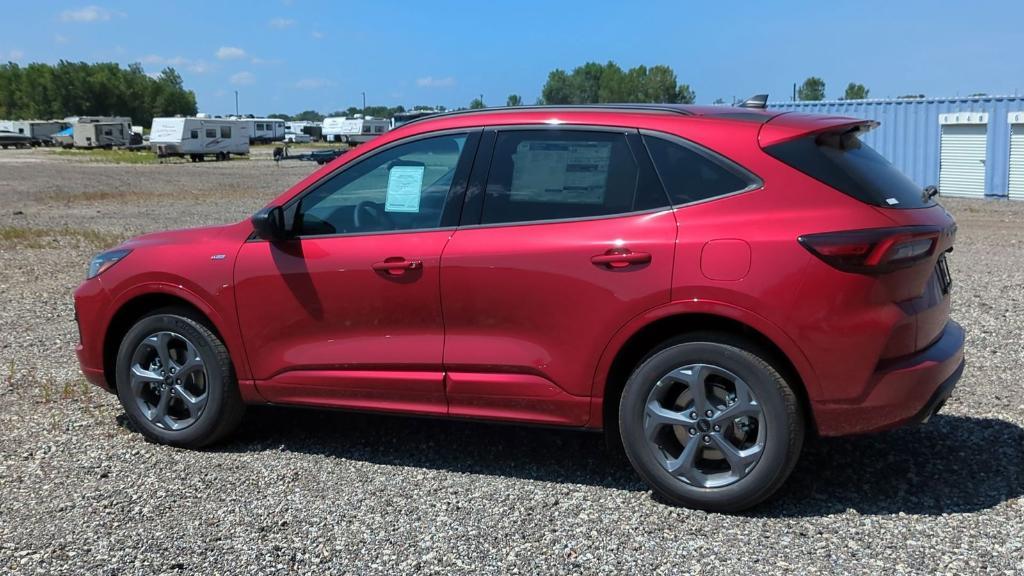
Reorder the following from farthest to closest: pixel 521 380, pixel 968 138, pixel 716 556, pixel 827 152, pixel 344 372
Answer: pixel 968 138
pixel 344 372
pixel 521 380
pixel 827 152
pixel 716 556

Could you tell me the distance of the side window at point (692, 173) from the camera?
408cm

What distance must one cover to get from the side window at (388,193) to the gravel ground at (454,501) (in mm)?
1287

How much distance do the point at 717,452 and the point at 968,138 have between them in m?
Answer: 27.0

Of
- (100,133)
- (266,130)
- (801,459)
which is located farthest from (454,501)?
(266,130)

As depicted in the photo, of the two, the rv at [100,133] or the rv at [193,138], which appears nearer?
the rv at [193,138]

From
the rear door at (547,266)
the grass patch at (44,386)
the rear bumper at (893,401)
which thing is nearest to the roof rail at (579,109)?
the rear door at (547,266)

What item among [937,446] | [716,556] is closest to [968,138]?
[937,446]

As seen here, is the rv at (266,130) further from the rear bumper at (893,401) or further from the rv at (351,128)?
the rear bumper at (893,401)

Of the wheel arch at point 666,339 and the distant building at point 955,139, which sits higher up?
the distant building at point 955,139

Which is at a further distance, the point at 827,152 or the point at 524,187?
the point at 524,187

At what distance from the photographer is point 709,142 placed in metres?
4.17

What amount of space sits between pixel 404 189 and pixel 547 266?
0.97 m

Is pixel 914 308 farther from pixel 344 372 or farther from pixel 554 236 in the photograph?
pixel 344 372

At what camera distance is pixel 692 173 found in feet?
13.6
